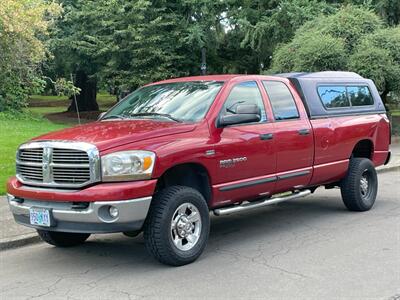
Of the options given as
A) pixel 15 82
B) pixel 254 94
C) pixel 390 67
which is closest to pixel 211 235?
pixel 254 94

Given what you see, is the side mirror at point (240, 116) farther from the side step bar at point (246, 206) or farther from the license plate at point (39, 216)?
the license plate at point (39, 216)

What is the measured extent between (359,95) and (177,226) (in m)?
4.41

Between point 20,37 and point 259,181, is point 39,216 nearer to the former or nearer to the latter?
point 259,181

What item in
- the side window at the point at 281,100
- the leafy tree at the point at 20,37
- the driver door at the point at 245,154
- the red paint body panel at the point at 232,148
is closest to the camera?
the red paint body panel at the point at 232,148

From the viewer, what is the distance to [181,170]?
20.0ft

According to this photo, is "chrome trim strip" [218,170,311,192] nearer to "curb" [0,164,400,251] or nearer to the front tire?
the front tire

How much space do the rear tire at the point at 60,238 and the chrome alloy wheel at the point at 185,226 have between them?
4.57 feet

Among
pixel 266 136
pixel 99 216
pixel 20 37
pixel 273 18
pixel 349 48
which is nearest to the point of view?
pixel 99 216

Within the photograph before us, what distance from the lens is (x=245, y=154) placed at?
645cm

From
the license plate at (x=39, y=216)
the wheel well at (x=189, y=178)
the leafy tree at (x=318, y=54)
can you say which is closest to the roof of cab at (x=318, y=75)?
the wheel well at (x=189, y=178)

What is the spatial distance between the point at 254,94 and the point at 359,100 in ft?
8.32

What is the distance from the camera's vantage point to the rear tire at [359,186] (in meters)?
8.23

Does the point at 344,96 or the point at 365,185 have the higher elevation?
the point at 344,96

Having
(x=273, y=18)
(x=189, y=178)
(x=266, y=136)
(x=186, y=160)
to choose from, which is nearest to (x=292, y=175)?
(x=266, y=136)
